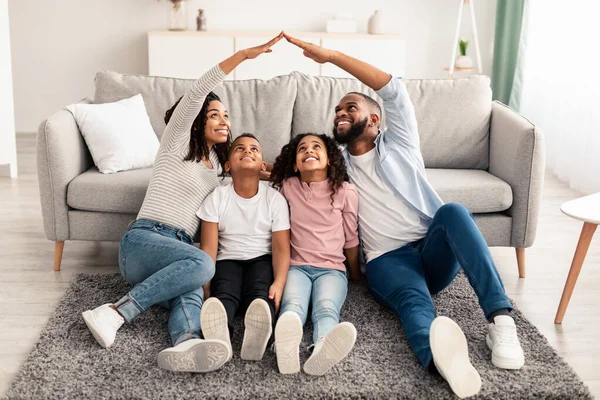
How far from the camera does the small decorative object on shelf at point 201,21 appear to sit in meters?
5.52

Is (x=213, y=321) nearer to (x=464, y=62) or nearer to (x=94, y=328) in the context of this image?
(x=94, y=328)

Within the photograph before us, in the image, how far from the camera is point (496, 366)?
2176 mm

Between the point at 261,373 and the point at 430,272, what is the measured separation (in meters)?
0.72

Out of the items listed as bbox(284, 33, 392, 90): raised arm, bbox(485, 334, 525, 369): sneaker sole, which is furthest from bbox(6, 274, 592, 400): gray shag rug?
bbox(284, 33, 392, 90): raised arm

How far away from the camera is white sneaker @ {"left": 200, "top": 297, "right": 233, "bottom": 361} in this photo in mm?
2148

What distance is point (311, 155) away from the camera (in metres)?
2.58

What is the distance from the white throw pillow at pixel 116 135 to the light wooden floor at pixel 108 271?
0.42 m

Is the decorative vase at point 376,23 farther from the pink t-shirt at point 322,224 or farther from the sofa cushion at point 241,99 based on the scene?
the pink t-shirt at point 322,224

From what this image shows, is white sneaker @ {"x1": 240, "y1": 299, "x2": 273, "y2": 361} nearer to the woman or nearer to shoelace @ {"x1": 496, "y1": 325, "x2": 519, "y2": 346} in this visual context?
the woman

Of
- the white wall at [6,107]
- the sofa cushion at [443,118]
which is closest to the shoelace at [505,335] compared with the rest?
the sofa cushion at [443,118]

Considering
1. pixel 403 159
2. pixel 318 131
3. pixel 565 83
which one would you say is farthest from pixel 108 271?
pixel 565 83

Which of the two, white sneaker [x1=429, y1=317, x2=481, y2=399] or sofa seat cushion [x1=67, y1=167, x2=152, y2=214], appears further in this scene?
sofa seat cushion [x1=67, y1=167, x2=152, y2=214]

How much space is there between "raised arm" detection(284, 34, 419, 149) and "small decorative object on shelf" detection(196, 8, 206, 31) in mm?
3128

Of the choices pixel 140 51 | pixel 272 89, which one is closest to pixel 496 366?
pixel 272 89
